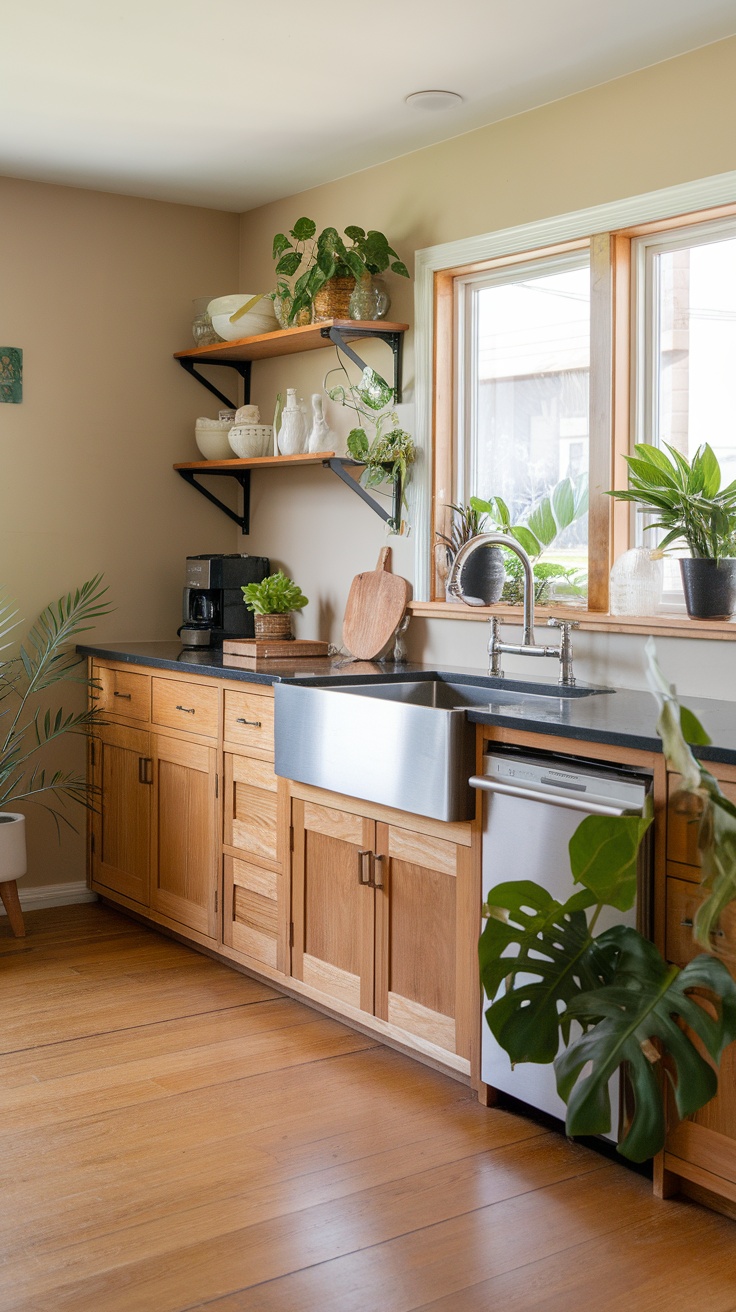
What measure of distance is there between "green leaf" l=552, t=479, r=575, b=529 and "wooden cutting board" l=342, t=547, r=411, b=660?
551 mm

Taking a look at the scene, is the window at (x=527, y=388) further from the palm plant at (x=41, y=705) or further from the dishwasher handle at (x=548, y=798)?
the palm plant at (x=41, y=705)

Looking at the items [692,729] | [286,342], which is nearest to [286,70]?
[286,342]

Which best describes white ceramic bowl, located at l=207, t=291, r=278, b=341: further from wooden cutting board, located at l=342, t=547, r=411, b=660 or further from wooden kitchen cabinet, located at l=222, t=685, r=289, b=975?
wooden kitchen cabinet, located at l=222, t=685, r=289, b=975

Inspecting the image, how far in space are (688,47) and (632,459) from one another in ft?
3.24

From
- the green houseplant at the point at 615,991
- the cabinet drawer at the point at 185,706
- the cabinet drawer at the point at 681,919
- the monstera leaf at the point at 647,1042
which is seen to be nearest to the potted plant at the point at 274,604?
the cabinet drawer at the point at 185,706

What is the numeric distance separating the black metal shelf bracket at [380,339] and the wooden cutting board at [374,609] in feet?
1.77

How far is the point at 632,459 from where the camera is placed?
9.46ft

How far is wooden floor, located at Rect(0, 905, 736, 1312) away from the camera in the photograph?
2.00 metres

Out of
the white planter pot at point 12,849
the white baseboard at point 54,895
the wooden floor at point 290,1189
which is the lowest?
the wooden floor at point 290,1189

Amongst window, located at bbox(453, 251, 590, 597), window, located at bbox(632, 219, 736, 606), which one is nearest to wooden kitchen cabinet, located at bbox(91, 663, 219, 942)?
window, located at bbox(453, 251, 590, 597)

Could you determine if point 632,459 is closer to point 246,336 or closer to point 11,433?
point 246,336

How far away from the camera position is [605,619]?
123 inches

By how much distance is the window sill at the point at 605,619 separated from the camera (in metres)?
2.85

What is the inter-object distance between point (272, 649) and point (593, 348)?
127 cm
